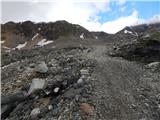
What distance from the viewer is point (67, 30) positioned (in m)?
113

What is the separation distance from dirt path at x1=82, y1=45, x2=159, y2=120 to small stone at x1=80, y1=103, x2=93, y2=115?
0.30 metres

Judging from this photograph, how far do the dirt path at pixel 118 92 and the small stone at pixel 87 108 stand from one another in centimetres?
30

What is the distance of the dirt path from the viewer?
15.9m

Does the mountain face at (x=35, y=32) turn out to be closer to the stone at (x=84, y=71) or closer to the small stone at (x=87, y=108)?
the stone at (x=84, y=71)

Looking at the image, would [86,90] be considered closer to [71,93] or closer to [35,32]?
[71,93]

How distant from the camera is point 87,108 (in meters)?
15.9

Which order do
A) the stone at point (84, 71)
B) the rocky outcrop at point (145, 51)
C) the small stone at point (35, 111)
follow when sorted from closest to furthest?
1. the small stone at point (35, 111)
2. the stone at point (84, 71)
3. the rocky outcrop at point (145, 51)

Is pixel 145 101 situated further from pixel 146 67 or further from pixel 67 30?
pixel 67 30

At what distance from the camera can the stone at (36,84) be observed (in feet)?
63.4

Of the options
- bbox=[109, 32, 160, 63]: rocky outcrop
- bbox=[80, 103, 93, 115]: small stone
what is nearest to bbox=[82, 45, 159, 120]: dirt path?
bbox=[80, 103, 93, 115]: small stone

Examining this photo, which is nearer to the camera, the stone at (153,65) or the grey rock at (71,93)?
the grey rock at (71,93)

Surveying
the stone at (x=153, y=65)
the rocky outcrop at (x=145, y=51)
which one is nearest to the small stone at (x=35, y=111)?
the stone at (x=153, y=65)

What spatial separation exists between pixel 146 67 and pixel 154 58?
2355mm

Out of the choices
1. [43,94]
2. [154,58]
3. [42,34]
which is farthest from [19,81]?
[42,34]
